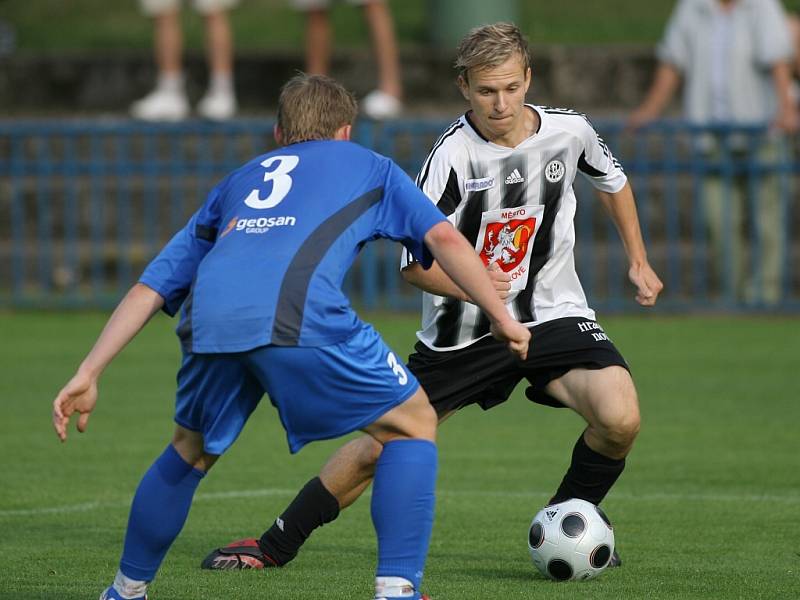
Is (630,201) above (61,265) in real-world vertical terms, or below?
above

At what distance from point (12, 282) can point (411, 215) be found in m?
12.0

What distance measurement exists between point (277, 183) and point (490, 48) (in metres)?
1.39

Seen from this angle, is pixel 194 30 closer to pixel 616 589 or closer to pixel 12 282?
pixel 12 282

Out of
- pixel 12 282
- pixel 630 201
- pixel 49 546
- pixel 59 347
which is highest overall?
pixel 630 201

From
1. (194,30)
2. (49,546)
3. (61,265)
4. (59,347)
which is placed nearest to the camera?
(49,546)

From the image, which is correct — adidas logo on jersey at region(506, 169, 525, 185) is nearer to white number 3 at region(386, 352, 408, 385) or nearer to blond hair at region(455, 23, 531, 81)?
blond hair at region(455, 23, 531, 81)

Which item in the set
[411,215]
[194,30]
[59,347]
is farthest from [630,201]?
[194,30]

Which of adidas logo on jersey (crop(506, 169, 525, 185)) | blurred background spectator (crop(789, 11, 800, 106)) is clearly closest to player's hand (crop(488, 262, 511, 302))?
adidas logo on jersey (crop(506, 169, 525, 185))

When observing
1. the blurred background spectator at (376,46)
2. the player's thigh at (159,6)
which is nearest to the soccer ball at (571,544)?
the blurred background spectator at (376,46)

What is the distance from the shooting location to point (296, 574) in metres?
6.05

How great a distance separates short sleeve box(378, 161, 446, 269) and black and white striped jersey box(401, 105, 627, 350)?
1.20m

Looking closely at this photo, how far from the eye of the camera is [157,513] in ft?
16.8

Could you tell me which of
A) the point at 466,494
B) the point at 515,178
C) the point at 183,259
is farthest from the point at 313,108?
the point at 466,494

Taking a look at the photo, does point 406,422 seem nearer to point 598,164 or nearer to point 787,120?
point 598,164
